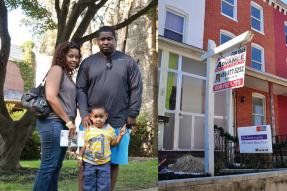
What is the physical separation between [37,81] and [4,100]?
250 mm

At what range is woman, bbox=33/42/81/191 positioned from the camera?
1756 mm

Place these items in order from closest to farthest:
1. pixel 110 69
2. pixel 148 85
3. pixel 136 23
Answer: pixel 110 69 < pixel 148 85 < pixel 136 23

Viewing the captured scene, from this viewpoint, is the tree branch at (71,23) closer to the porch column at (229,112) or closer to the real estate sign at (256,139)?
the porch column at (229,112)

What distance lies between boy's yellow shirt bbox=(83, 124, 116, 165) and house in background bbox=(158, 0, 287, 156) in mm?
349

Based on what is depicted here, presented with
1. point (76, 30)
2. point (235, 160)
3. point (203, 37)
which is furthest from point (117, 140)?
point (235, 160)

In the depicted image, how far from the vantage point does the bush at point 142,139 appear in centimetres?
248

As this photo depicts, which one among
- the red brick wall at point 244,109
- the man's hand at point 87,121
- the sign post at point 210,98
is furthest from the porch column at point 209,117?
the man's hand at point 87,121

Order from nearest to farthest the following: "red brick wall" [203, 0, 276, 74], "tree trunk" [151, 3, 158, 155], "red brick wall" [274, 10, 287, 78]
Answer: "tree trunk" [151, 3, 158, 155], "red brick wall" [203, 0, 276, 74], "red brick wall" [274, 10, 287, 78]

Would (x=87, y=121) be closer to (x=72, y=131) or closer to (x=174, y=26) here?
(x=72, y=131)

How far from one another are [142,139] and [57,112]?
862 millimetres

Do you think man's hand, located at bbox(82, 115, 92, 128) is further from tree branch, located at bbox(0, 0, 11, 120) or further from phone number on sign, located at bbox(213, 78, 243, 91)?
phone number on sign, located at bbox(213, 78, 243, 91)

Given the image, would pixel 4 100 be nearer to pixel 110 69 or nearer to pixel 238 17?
pixel 110 69

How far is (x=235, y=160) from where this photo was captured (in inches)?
129

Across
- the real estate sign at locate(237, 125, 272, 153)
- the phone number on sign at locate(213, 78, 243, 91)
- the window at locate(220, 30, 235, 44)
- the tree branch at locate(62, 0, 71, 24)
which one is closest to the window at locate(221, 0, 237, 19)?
the window at locate(220, 30, 235, 44)
